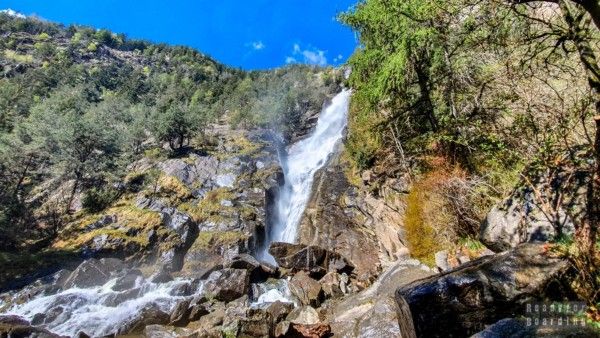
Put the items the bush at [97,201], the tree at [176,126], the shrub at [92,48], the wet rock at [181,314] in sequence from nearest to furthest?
the wet rock at [181,314] → the bush at [97,201] → the tree at [176,126] → the shrub at [92,48]

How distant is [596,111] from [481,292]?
3104 millimetres

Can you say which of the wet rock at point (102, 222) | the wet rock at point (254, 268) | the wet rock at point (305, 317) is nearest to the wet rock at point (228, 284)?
the wet rock at point (254, 268)

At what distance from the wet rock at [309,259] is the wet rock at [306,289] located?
3.91 feet

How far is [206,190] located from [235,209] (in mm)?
4426

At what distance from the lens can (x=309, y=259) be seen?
19.4m

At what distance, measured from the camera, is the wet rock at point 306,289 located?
50.6 ft

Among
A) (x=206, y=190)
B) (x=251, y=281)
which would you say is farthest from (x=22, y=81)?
(x=251, y=281)

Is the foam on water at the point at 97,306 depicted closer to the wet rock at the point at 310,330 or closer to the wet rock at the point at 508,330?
the wet rock at the point at 310,330

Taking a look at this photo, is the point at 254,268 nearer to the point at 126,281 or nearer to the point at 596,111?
the point at 126,281

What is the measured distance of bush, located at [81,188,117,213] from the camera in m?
28.4

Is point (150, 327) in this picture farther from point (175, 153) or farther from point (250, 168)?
point (175, 153)

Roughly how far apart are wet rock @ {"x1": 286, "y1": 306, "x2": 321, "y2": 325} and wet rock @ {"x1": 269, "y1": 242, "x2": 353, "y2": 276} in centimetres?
559

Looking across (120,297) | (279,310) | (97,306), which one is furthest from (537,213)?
(97,306)

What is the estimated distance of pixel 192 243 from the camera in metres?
25.0
